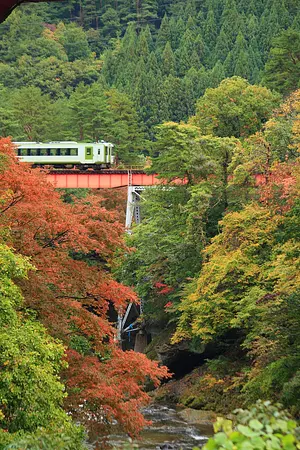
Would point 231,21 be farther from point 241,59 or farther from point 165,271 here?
point 165,271

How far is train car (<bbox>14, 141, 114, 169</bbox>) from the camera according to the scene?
6581cm

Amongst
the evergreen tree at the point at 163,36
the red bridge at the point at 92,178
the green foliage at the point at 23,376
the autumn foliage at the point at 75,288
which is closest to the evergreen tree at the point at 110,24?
the evergreen tree at the point at 163,36

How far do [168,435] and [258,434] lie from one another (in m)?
24.2

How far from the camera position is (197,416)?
114 feet

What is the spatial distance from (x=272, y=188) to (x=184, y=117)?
70.8 metres

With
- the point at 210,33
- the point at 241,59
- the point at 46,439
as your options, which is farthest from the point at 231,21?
the point at 46,439

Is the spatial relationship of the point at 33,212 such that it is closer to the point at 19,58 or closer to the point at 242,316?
the point at 242,316

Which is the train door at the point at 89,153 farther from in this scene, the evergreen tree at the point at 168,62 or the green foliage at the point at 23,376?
the evergreen tree at the point at 168,62

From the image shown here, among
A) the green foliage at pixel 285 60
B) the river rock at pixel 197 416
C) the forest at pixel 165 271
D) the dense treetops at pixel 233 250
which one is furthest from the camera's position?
the green foliage at pixel 285 60

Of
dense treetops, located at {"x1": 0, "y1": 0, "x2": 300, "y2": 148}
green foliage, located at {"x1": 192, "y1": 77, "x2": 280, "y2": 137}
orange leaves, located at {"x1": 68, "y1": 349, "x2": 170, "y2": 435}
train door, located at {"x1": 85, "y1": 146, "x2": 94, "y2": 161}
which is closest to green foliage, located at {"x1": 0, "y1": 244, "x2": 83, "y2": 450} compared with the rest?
orange leaves, located at {"x1": 68, "y1": 349, "x2": 170, "y2": 435}

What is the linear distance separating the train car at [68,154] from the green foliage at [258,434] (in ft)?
191

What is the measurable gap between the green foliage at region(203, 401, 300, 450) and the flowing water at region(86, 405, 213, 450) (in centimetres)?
1837

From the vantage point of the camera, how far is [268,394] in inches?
1113

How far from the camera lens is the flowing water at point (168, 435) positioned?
29.0 metres
